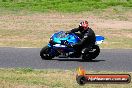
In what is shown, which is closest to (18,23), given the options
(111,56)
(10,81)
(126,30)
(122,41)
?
(126,30)

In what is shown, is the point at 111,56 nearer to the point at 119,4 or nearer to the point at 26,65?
the point at 26,65

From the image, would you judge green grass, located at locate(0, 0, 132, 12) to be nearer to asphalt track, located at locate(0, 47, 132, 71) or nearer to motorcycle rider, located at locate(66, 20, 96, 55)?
asphalt track, located at locate(0, 47, 132, 71)

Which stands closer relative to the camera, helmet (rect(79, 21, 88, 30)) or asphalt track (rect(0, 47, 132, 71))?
asphalt track (rect(0, 47, 132, 71))

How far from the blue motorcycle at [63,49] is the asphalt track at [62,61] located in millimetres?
215

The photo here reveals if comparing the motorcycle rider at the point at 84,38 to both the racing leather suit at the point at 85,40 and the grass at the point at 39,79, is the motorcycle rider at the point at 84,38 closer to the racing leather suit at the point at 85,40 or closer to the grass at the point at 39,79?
the racing leather suit at the point at 85,40

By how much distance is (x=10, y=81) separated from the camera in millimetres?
13578

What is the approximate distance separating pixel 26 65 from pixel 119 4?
93.7 feet

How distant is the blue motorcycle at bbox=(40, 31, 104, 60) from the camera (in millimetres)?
18938

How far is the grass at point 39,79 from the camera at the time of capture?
13.2 metres

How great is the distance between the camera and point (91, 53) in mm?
19125

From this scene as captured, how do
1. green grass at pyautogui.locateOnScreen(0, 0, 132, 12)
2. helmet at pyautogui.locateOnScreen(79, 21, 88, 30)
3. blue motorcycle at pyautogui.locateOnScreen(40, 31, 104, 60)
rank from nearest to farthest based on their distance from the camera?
1. helmet at pyautogui.locateOnScreen(79, 21, 88, 30)
2. blue motorcycle at pyautogui.locateOnScreen(40, 31, 104, 60)
3. green grass at pyautogui.locateOnScreen(0, 0, 132, 12)

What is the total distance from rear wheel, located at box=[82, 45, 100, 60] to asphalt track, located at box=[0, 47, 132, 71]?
0.20 metres

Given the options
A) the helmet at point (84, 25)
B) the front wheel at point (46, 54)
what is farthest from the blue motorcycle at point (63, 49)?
the helmet at point (84, 25)

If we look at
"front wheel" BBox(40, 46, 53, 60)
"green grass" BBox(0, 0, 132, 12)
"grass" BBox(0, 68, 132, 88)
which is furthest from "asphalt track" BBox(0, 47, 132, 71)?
"green grass" BBox(0, 0, 132, 12)
